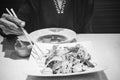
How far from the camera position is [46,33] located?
138cm

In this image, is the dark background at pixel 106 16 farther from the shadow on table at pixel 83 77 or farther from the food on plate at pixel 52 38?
the shadow on table at pixel 83 77

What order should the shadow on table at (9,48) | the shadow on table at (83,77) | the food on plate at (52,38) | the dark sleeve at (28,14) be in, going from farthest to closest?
the dark sleeve at (28,14), the food on plate at (52,38), the shadow on table at (9,48), the shadow on table at (83,77)

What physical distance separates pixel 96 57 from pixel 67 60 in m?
0.16

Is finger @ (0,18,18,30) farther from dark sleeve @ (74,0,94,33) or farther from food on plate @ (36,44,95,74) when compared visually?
dark sleeve @ (74,0,94,33)

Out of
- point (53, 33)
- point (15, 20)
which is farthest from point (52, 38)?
point (15, 20)

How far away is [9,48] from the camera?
1267 millimetres

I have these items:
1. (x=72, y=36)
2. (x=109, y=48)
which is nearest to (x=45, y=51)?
(x=72, y=36)

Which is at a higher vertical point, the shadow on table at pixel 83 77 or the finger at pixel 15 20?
the finger at pixel 15 20

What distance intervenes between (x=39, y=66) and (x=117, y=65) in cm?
42

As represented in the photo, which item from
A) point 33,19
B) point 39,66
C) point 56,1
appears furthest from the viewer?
point 33,19

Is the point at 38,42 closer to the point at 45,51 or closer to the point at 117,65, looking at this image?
the point at 45,51

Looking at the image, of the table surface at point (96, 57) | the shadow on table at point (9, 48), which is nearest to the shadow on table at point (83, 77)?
the table surface at point (96, 57)

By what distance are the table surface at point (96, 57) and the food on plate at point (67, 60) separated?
1.6 inches

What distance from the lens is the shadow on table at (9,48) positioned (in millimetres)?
1168
